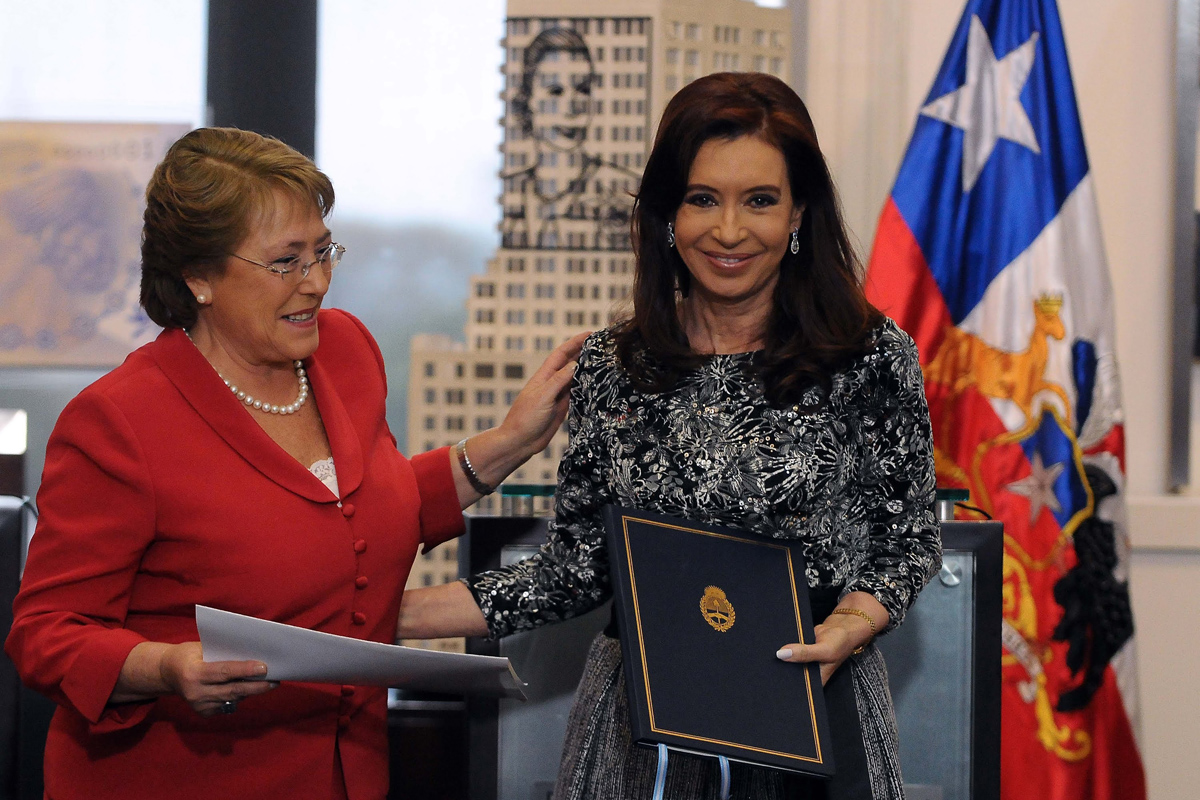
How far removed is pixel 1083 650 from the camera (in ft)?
8.48

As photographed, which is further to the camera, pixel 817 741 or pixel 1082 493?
pixel 1082 493

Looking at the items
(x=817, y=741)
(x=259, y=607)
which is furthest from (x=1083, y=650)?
(x=259, y=607)

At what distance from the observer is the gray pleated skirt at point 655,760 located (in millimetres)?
1426

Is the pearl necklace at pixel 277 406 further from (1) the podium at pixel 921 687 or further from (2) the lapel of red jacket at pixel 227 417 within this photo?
(1) the podium at pixel 921 687

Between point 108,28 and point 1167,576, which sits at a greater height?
point 108,28

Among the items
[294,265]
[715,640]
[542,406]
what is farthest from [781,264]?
[294,265]

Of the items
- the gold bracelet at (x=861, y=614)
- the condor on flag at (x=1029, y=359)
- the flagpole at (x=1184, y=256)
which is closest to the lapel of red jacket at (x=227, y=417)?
the gold bracelet at (x=861, y=614)

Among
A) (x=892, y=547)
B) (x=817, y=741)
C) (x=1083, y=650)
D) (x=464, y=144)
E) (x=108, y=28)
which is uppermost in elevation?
(x=108, y=28)

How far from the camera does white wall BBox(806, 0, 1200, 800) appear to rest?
295 centimetres

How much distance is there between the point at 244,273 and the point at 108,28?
245 cm

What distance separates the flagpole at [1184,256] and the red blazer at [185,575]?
2299 millimetres

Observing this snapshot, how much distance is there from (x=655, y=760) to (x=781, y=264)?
729mm

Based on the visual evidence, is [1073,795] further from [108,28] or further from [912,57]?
[108,28]

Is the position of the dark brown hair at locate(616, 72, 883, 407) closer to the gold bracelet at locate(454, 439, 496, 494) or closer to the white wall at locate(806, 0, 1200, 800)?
the gold bracelet at locate(454, 439, 496, 494)
